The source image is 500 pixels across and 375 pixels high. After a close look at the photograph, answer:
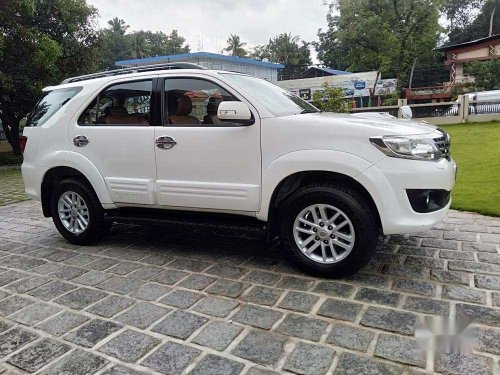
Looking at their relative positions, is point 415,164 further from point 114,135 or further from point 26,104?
point 26,104

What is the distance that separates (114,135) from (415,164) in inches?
114

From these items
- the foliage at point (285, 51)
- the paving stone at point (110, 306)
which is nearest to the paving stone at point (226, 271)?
the paving stone at point (110, 306)

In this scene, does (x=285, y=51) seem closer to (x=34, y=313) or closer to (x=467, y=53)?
(x=467, y=53)

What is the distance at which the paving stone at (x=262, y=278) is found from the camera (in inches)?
136

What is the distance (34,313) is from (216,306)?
4.55ft

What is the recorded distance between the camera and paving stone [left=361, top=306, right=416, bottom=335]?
8.61ft

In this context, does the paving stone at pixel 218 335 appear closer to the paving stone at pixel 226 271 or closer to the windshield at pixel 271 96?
the paving stone at pixel 226 271

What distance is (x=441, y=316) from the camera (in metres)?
2.75

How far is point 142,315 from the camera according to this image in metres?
2.98

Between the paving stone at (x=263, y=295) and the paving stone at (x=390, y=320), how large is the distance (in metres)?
0.69

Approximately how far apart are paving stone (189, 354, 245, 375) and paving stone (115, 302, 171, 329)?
0.63 metres

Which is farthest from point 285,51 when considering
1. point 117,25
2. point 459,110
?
point 459,110

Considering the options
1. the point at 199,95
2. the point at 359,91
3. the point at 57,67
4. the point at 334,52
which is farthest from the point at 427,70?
the point at 199,95

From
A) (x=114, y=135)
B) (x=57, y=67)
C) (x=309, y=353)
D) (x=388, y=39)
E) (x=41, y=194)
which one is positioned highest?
(x=388, y=39)
